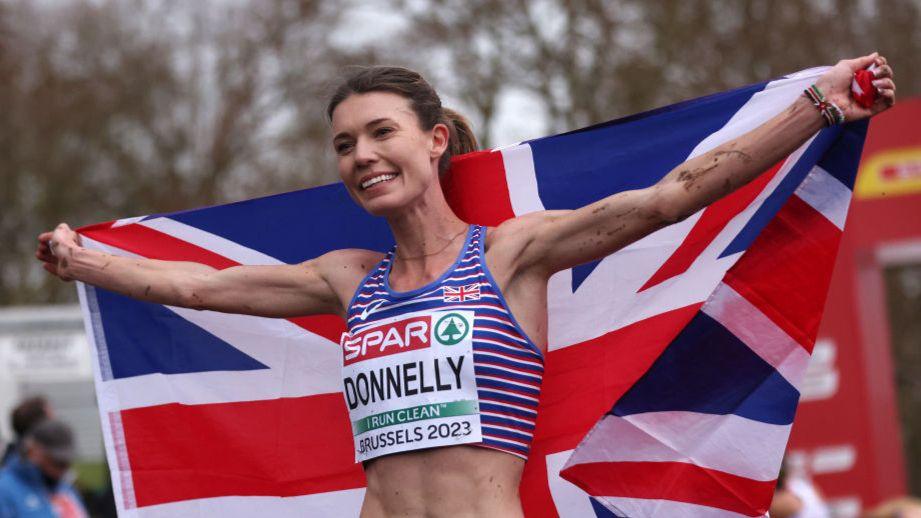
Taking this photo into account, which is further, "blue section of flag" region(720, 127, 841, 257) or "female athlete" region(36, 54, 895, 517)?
"blue section of flag" region(720, 127, 841, 257)

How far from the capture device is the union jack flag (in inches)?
172

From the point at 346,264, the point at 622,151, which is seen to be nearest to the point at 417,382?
the point at 346,264

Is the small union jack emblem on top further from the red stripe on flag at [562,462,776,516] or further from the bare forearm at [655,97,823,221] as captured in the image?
the red stripe on flag at [562,462,776,516]

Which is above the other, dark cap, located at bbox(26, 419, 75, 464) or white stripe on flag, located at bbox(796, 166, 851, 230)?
dark cap, located at bbox(26, 419, 75, 464)

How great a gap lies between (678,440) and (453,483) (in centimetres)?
86

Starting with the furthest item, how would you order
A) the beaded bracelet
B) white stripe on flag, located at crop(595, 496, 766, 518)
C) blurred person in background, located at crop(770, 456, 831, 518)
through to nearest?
blurred person in background, located at crop(770, 456, 831, 518) → white stripe on flag, located at crop(595, 496, 766, 518) → the beaded bracelet

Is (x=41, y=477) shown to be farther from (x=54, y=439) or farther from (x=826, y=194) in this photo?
(x=826, y=194)

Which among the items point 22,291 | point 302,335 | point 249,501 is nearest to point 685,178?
point 302,335

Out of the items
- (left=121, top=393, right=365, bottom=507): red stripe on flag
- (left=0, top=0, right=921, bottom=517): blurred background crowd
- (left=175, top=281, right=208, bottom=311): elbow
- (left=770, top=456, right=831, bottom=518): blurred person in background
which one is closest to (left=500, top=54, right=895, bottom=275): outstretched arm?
(left=175, top=281, right=208, bottom=311): elbow

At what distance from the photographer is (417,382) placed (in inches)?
155

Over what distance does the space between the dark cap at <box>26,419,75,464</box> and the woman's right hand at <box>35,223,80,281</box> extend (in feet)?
10.7

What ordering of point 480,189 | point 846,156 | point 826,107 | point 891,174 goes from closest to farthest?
point 826,107 → point 846,156 → point 480,189 → point 891,174

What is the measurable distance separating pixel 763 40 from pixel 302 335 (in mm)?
16472

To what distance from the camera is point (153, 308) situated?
16.9 feet
